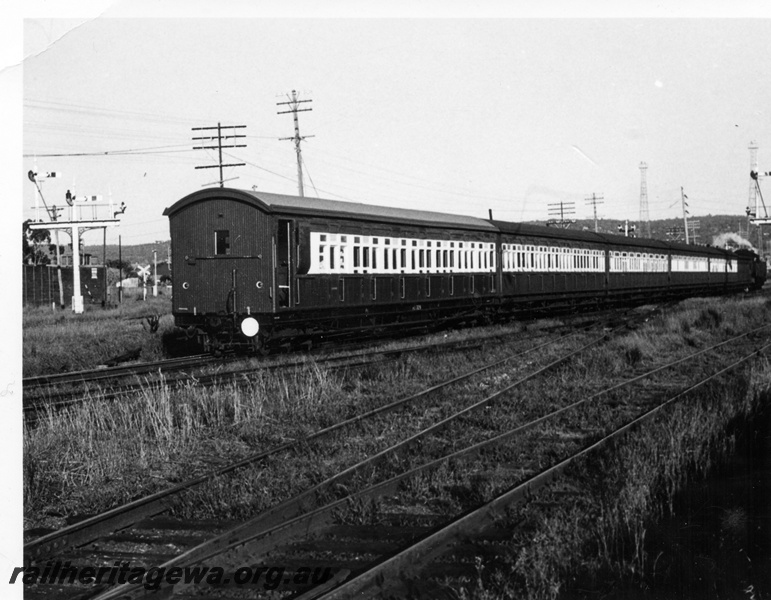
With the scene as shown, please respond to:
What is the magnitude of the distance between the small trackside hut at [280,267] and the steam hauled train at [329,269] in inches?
0.9

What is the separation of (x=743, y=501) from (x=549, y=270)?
2141 cm

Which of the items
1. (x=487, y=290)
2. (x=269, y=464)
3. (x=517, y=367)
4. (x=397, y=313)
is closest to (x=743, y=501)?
(x=269, y=464)

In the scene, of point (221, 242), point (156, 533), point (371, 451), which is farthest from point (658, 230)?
point (156, 533)

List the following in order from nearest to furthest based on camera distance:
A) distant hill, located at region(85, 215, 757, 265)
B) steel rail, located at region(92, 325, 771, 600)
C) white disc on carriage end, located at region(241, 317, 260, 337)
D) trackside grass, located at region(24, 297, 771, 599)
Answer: steel rail, located at region(92, 325, 771, 600), trackside grass, located at region(24, 297, 771, 599), white disc on carriage end, located at region(241, 317, 260, 337), distant hill, located at region(85, 215, 757, 265)

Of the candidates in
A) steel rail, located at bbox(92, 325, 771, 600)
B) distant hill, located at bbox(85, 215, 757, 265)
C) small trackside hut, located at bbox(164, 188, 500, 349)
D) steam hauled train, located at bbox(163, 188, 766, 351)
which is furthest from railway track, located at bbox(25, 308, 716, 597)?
distant hill, located at bbox(85, 215, 757, 265)

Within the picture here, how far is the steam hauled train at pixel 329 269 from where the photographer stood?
48.9ft

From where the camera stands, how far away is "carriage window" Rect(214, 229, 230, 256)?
50.1 feet

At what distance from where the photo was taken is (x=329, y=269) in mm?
15992

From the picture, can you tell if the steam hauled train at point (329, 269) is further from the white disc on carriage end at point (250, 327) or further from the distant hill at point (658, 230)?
the distant hill at point (658, 230)

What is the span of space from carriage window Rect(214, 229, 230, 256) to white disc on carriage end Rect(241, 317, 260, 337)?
1533 millimetres

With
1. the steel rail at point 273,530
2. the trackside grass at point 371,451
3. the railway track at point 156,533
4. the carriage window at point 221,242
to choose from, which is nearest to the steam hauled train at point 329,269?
the carriage window at point 221,242

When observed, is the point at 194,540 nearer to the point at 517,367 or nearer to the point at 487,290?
the point at 517,367

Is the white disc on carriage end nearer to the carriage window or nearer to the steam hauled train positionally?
the steam hauled train

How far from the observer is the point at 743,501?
21.0 feet
